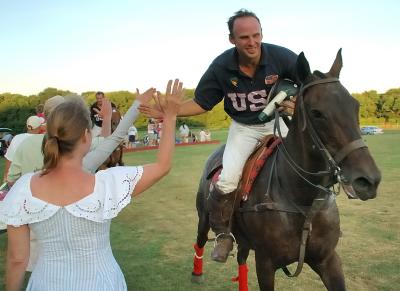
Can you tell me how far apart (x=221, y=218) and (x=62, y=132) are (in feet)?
8.47

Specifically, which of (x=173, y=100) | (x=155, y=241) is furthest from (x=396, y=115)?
(x=173, y=100)

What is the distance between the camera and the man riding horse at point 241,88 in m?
4.30

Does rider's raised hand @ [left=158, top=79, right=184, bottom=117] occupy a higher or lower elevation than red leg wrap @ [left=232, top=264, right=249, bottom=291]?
higher

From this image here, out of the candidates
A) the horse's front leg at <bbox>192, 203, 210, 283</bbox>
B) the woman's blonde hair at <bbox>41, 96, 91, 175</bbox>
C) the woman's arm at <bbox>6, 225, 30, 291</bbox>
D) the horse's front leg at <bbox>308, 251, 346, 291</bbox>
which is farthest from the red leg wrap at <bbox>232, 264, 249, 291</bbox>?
the woman's blonde hair at <bbox>41, 96, 91, 175</bbox>

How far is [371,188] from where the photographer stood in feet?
9.61

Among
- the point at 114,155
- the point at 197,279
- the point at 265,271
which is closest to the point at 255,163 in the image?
the point at 265,271

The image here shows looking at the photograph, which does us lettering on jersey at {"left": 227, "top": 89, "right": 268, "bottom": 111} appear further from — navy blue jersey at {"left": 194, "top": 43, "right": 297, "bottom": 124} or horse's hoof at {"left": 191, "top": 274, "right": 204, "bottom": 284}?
horse's hoof at {"left": 191, "top": 274, "right": 204, "bottom": 284}

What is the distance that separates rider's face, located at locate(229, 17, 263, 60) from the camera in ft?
13.9

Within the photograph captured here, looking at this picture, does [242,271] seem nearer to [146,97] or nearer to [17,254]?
[146,97]

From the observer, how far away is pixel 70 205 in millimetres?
2209

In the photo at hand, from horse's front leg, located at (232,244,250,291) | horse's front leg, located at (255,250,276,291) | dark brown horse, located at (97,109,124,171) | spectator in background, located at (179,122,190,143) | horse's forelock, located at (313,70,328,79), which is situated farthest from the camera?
spectator in background, located at (179,122,190,143)

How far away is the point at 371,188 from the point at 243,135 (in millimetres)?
1888

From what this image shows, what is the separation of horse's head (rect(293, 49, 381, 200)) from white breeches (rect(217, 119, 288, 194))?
930mm

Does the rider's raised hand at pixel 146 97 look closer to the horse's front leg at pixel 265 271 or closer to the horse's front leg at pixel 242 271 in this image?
the horse's front leg at pixel 265 271
